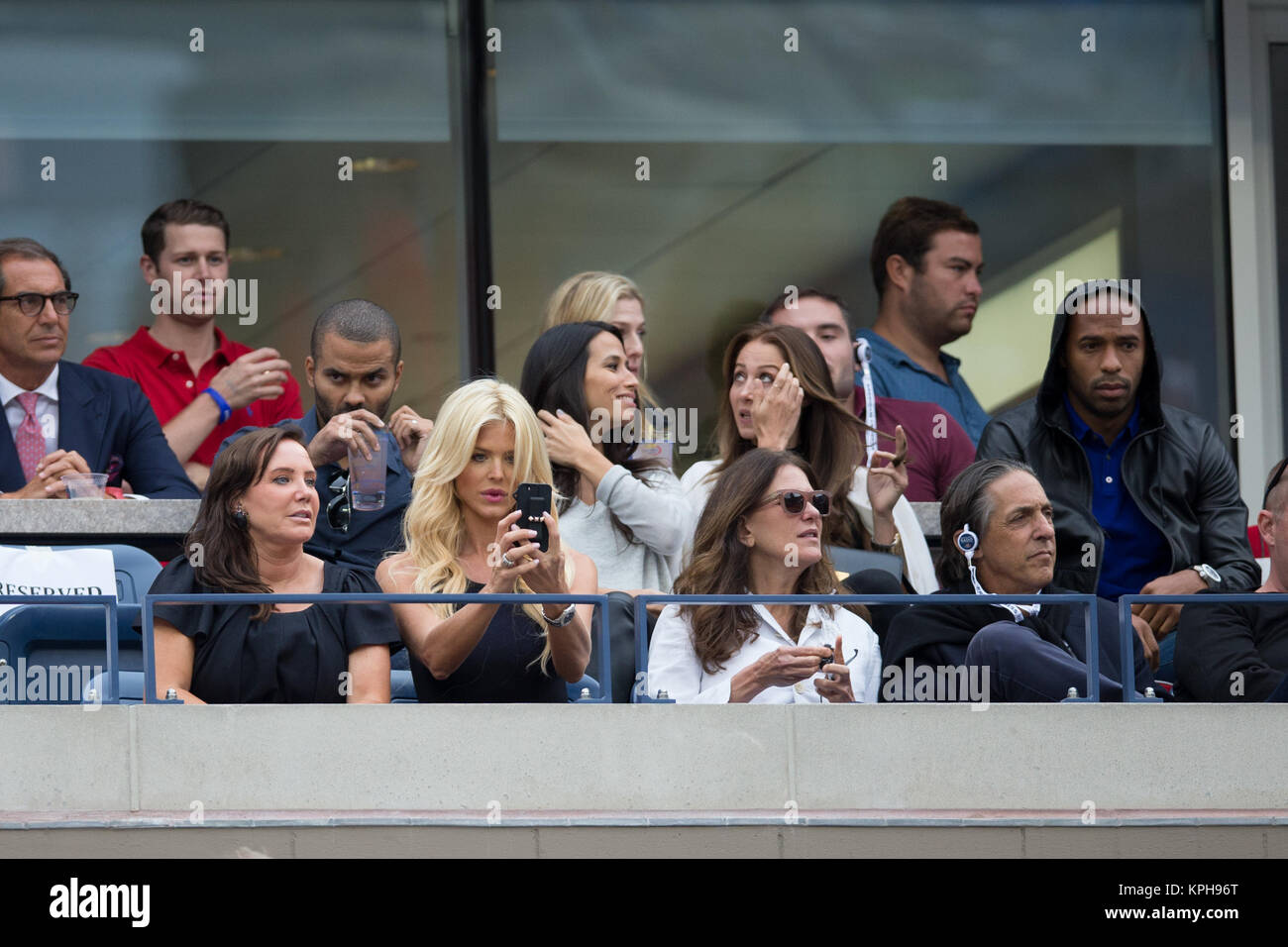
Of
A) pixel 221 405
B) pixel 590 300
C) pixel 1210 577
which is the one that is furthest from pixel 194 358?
pixel 1210 577

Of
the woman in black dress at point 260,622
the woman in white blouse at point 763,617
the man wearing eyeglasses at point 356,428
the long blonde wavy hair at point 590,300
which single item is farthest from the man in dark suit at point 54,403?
the woman in white blouse at point 763,617

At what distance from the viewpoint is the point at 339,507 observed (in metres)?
6.21

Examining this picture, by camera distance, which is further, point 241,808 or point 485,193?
point 485,193

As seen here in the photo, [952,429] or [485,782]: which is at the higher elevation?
[952,429]

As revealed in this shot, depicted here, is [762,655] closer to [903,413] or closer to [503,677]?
[503,677]

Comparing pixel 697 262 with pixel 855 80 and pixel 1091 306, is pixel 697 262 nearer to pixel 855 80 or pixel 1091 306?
pixel 855 80

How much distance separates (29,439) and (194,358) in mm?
1090

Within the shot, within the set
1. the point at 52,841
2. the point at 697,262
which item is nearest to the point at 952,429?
the point at 697,262

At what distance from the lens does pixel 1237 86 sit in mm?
9602

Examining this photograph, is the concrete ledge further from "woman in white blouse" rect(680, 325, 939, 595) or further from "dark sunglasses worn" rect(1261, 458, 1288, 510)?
"woman in white blouse" rect(680, 325, 939, 595)

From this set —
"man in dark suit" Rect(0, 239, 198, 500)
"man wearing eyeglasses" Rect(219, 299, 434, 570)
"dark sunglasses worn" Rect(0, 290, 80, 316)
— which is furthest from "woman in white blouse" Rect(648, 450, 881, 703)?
"dark sunglasses worn" Rect(0, 290, 80, 316)

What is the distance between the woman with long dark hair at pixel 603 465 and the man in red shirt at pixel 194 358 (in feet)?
5.04

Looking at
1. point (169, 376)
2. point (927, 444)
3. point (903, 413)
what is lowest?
point (927, 444)
